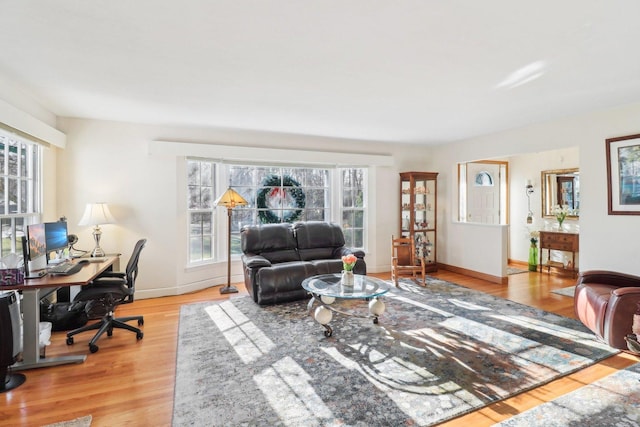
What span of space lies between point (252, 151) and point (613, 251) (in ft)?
15.6

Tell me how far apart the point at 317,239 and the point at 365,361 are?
2.47 meters

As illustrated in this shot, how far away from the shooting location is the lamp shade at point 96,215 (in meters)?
3.82

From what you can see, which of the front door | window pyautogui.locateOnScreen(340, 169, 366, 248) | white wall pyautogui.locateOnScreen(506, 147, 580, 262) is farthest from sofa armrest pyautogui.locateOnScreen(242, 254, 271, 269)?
white wall pyautogui.locateOnScreen(506, 147, 580, 262)

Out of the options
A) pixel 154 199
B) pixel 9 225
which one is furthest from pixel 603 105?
pixel 9 225

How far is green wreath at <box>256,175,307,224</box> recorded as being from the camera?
5289 mm

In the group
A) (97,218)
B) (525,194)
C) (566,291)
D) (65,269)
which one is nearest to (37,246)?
(65,269)

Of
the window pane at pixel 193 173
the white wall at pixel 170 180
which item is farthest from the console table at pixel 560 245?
the window pane at pixel 193 173

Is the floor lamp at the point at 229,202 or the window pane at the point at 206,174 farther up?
the window pane at the point at 206,174

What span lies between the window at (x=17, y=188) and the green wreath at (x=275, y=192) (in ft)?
8.98

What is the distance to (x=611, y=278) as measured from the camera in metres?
3.21

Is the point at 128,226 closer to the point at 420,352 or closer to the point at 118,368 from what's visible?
Answer: the point at 118,368

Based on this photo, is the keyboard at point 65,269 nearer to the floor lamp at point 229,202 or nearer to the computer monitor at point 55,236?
the computer monitor at point 55,236

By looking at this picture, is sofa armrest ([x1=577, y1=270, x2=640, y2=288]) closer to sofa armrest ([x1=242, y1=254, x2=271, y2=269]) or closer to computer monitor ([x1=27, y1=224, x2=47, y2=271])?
sofa armrest ([x1=242, y1=254, x2=271, y2=269])

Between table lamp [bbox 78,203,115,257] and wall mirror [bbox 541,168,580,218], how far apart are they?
7.11m
